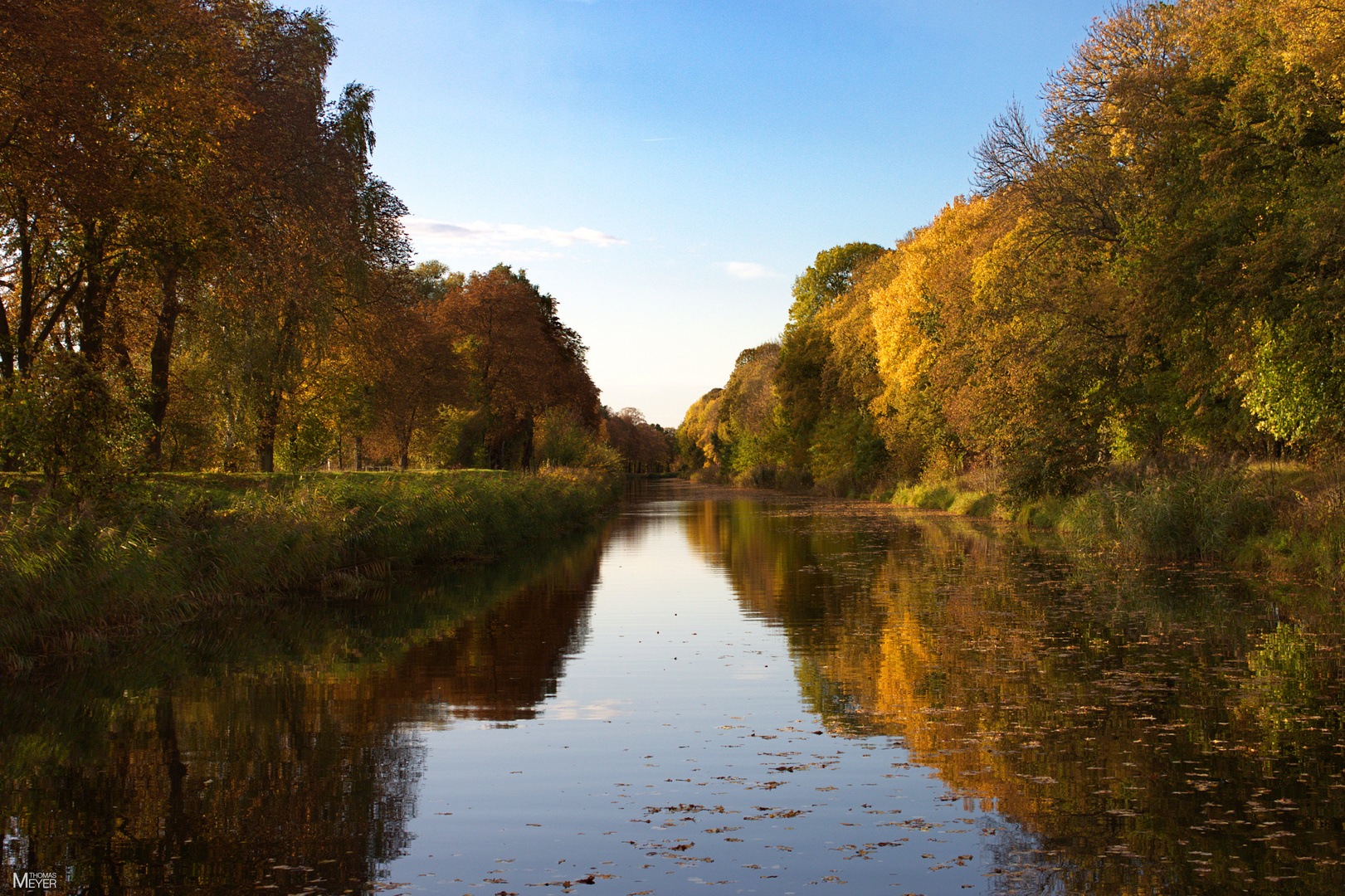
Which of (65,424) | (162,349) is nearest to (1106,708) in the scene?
(65,424)

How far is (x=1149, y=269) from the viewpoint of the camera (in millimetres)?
17625

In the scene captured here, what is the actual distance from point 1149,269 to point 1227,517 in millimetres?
4740

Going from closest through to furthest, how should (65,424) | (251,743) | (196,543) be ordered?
(251,743) → (65,424) → (196,543)

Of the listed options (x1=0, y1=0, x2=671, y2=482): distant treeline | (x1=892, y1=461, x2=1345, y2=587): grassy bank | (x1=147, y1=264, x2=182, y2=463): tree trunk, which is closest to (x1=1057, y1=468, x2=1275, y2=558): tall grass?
(x1=892, y1=461, x2=1345, y2=587): grassy bank

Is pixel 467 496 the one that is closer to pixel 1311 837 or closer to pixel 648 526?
pixel 648 526

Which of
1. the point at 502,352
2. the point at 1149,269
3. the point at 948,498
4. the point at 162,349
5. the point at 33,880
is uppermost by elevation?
the point at 502,352

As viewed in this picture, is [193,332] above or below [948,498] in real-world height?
above

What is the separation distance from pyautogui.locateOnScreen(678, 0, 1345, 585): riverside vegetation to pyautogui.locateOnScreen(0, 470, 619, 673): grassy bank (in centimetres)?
1451

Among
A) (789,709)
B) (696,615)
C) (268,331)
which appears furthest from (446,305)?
(789,709)

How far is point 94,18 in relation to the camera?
12328mm

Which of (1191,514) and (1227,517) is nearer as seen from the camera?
(1227,517)

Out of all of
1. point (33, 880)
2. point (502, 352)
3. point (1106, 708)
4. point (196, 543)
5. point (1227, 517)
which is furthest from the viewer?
point (502, 352)

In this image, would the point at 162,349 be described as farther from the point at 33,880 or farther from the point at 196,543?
the point at 33,880

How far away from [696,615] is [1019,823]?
9146 mm
